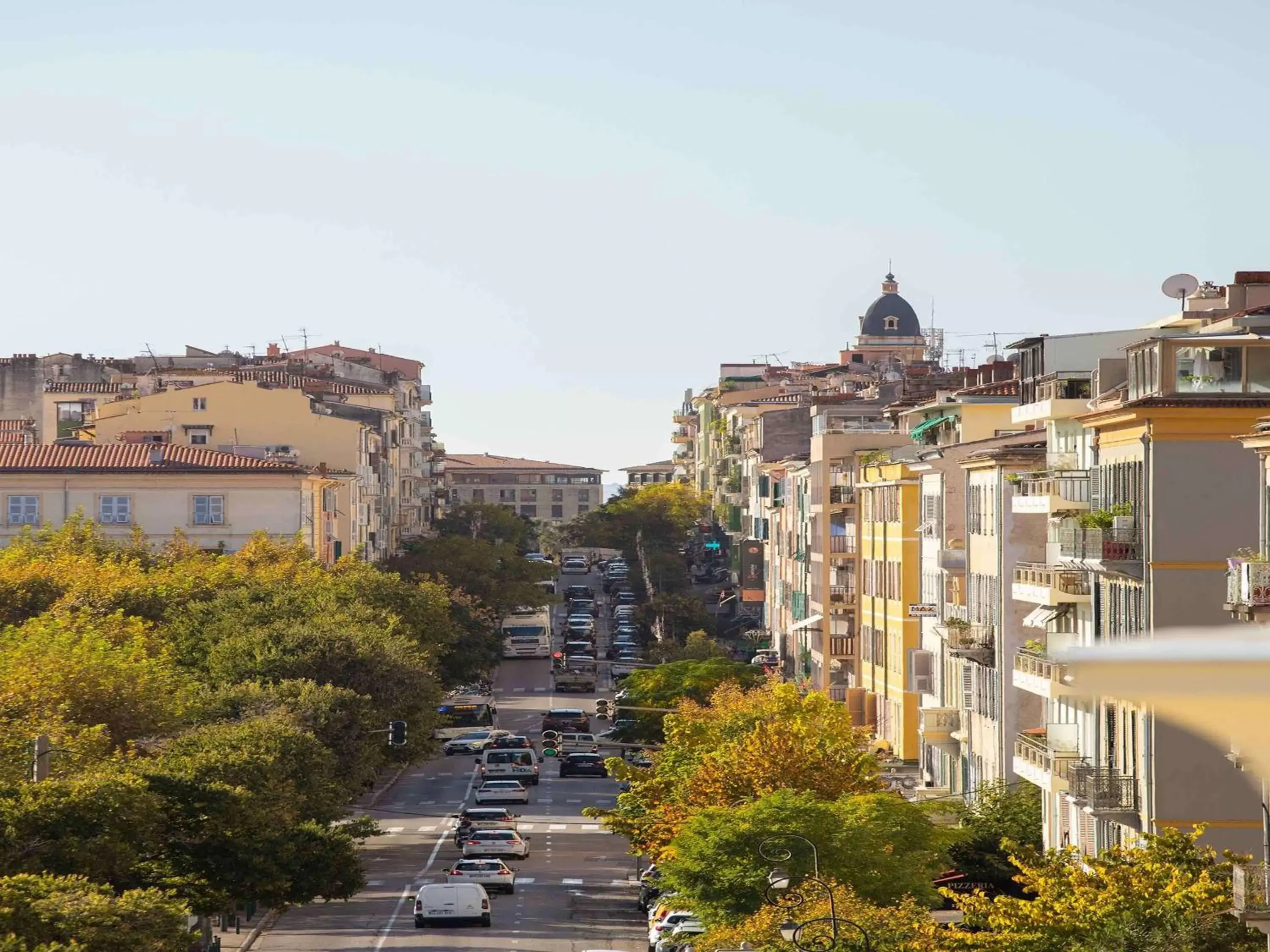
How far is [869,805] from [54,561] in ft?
169

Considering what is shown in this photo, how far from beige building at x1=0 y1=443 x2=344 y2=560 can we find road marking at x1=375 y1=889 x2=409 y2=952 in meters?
47.2

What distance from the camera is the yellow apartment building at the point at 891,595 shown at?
212 ft

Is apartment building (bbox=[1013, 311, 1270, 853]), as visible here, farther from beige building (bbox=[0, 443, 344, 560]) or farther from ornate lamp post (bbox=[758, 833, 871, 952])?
beige building (bbox=[0, 443, 344, 560])

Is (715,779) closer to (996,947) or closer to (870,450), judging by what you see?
(996,947)

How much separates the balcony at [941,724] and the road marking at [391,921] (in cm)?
1313

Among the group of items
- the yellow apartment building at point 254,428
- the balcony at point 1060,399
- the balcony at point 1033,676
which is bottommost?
the balcony at point 1033,676

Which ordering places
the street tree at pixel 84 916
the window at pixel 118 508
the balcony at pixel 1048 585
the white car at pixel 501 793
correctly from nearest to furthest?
Result: 1. the street tree at pixel 84 916
2. the balcony at pixel 1048 585
3. the white car at pixel 501 793
4. the window at pixel 118 508

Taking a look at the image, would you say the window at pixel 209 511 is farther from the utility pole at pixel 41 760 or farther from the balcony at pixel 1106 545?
the balcony at pixel 1106 545

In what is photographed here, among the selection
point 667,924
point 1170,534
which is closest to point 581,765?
point 667,924

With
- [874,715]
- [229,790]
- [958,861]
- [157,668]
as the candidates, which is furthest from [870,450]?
[229,790]

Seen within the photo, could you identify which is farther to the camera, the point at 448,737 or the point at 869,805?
the point at 448,737

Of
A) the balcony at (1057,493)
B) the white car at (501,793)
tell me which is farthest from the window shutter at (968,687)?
the white car at (501,793)

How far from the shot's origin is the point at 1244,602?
84.5 feet

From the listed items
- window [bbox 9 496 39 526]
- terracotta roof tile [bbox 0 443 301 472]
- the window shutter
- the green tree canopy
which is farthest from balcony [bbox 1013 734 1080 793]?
window [bbox 9 496 39 526]
